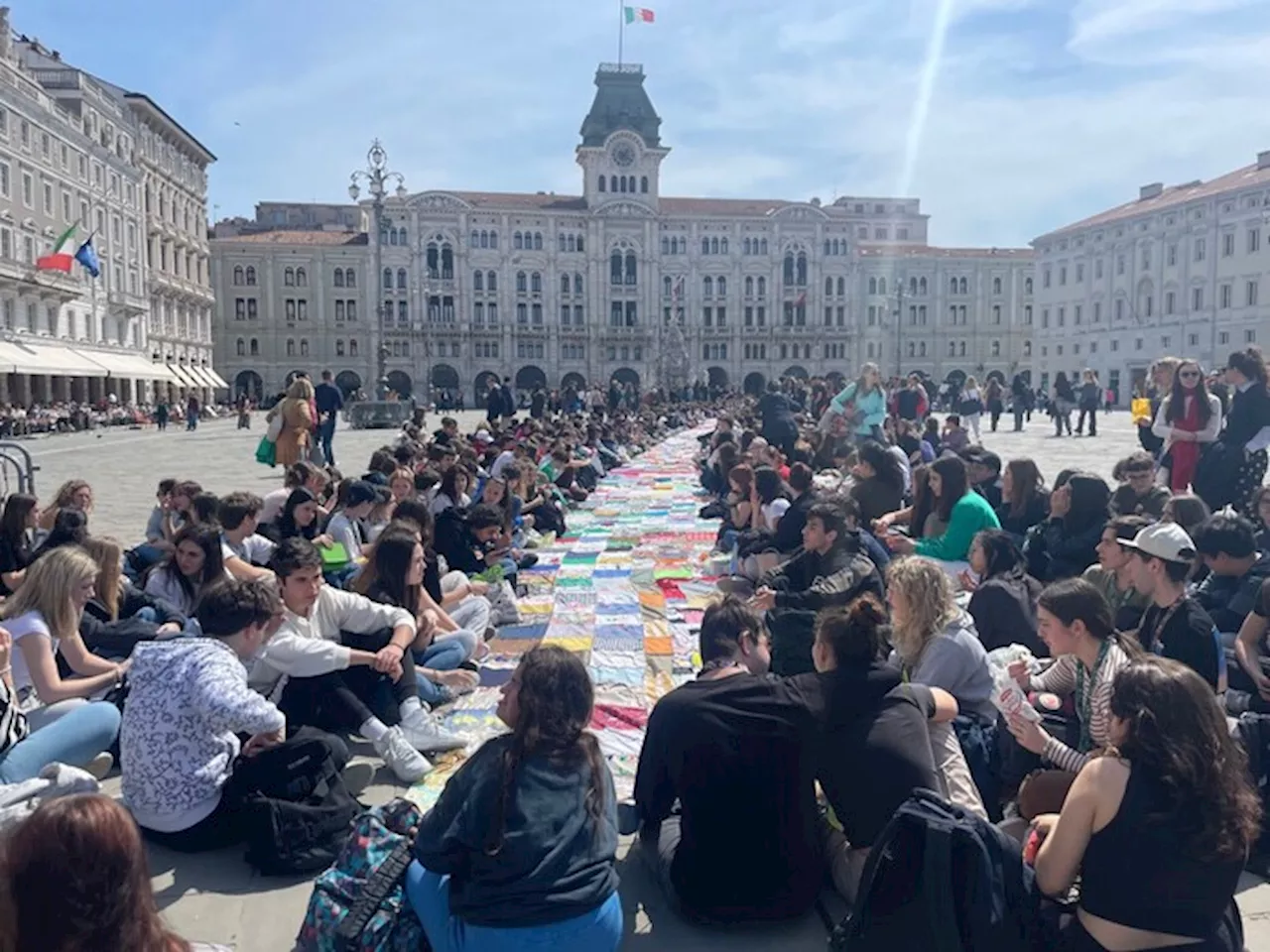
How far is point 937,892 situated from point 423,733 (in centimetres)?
315

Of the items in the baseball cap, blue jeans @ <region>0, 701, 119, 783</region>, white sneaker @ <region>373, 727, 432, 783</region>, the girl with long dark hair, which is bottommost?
white sneaker @ <region>373, 727, 432, 783</region>

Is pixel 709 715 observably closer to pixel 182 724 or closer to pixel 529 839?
pixel 529 839

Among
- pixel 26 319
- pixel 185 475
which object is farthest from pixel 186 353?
pixel 185 475

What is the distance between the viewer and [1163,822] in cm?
274

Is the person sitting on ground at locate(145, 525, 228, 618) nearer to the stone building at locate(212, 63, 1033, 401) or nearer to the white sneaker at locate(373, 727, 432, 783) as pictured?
the white sneaker at locate(373, 727, 432, 783)

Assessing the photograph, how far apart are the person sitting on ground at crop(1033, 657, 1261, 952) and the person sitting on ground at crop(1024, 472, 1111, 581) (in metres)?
4.34

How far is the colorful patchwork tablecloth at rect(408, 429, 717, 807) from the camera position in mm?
5766

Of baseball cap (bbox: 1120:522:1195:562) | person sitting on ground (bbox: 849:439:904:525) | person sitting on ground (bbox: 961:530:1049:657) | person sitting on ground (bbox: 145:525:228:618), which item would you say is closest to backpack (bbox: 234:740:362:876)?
person sitting on ground (bbox: 145:525:228:618)

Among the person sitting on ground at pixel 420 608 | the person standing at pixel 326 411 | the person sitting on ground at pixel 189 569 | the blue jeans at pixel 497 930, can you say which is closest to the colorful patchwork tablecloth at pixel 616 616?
the person sitting on ground at pixel 420 608

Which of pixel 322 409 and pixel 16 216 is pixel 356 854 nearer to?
pixel 322 409

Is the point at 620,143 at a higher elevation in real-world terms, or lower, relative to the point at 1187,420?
higher

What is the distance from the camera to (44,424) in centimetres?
3647

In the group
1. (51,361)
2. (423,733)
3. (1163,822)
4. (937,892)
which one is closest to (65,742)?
(423,733)

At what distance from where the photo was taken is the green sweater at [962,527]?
753 cm
